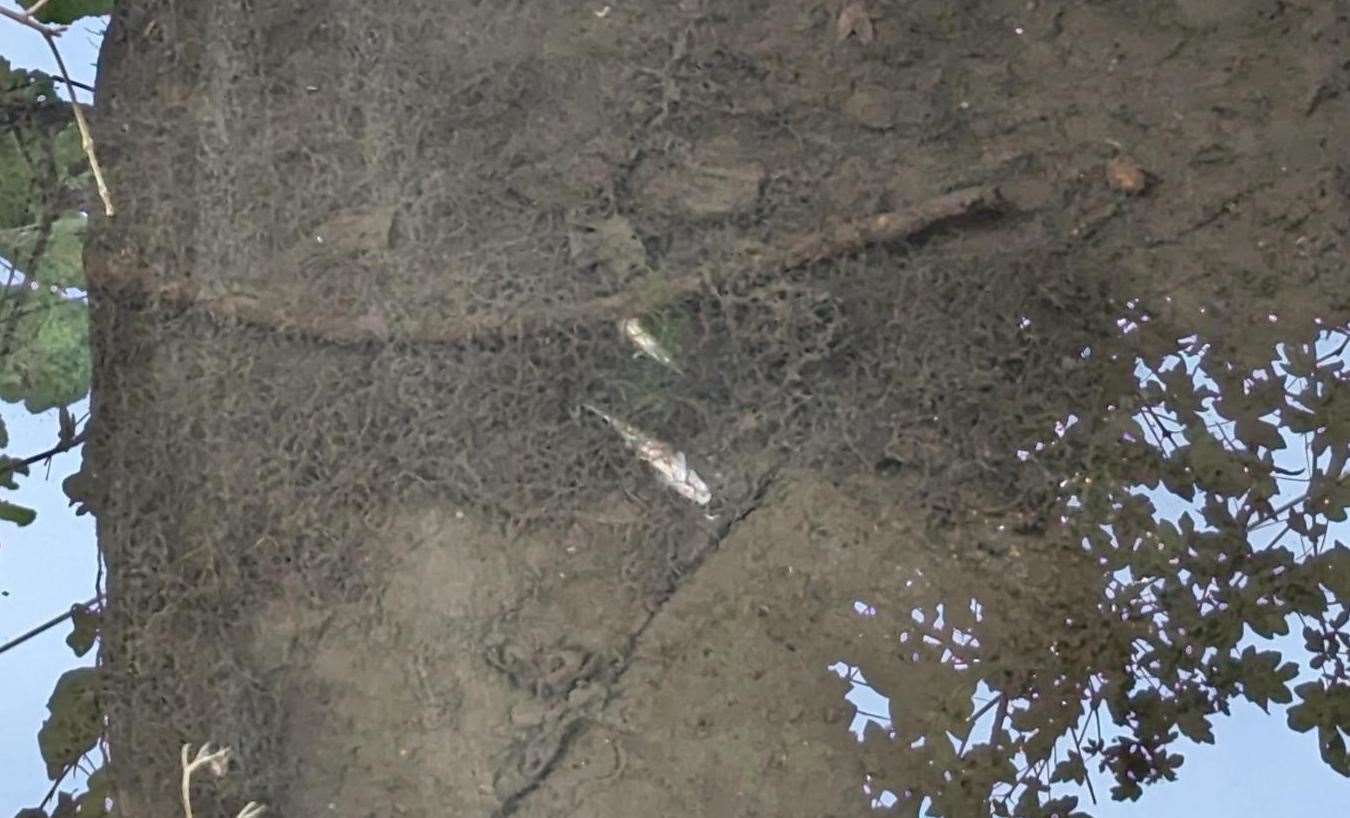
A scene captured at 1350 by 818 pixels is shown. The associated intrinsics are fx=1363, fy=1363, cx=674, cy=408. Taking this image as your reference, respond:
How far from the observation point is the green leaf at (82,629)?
1.33 m

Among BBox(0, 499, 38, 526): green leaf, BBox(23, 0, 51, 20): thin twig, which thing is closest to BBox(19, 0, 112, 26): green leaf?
BBox(23, 0, 51, 20): thin twig

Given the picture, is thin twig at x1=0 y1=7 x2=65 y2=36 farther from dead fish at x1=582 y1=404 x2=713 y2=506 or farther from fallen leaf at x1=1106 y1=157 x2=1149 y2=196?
fallen leaf at x1=1106 y1=157 x2=1149 y2=196

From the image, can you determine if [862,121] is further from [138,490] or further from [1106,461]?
[138,490]

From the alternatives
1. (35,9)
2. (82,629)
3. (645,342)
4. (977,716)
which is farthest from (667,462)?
(35,9)

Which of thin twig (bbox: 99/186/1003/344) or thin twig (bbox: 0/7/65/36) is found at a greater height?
thin twig (bbox: 0/7/65/36)

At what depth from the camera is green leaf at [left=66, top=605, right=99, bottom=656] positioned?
4.36 ft

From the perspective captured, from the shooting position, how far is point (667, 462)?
3.89 feet

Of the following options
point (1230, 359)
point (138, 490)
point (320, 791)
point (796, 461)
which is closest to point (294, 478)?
point (138, 490)

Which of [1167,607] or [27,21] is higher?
[27,21]

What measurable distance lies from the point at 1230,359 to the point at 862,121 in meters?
0.37

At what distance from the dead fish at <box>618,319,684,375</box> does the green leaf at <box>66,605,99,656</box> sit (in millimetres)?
599

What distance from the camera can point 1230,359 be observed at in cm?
110

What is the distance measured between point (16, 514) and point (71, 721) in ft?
0.73

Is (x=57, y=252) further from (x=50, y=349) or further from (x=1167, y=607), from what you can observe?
(x=1167, y=607)
